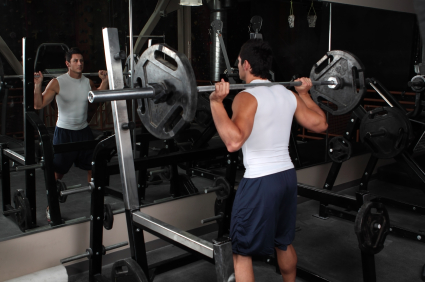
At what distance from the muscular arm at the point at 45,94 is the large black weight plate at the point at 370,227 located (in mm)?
1916

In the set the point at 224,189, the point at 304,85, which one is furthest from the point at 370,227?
the point at 224,189

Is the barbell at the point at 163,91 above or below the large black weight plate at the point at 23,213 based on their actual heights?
above

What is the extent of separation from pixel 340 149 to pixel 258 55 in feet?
5.52

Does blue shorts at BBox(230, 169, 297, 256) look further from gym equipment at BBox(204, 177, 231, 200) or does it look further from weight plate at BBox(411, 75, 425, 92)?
weight plate at BBox(411, 75, 425, 92)

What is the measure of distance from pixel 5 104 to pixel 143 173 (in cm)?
107

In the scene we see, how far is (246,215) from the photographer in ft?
5.86

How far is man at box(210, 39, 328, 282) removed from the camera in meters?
1.72

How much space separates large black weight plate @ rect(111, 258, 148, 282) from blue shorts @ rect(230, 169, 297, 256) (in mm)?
421

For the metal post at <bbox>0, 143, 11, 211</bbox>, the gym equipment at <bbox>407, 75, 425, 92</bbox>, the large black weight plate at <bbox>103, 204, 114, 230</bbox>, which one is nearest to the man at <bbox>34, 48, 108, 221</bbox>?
the metal post at <bbox>0, 143, 11, 211</bbox>

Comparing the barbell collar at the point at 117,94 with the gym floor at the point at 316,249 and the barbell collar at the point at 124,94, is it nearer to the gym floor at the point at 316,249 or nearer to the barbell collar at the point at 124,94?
the barbell collar at the point at 124,94

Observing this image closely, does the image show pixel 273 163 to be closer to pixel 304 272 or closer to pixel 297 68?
pixel 304 272

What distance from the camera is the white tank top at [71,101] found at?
2.65 meters

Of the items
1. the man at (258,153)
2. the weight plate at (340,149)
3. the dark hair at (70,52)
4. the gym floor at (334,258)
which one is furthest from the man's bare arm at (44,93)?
the weight plate at (340,149)

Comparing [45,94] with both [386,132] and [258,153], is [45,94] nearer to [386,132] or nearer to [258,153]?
[258,153]
